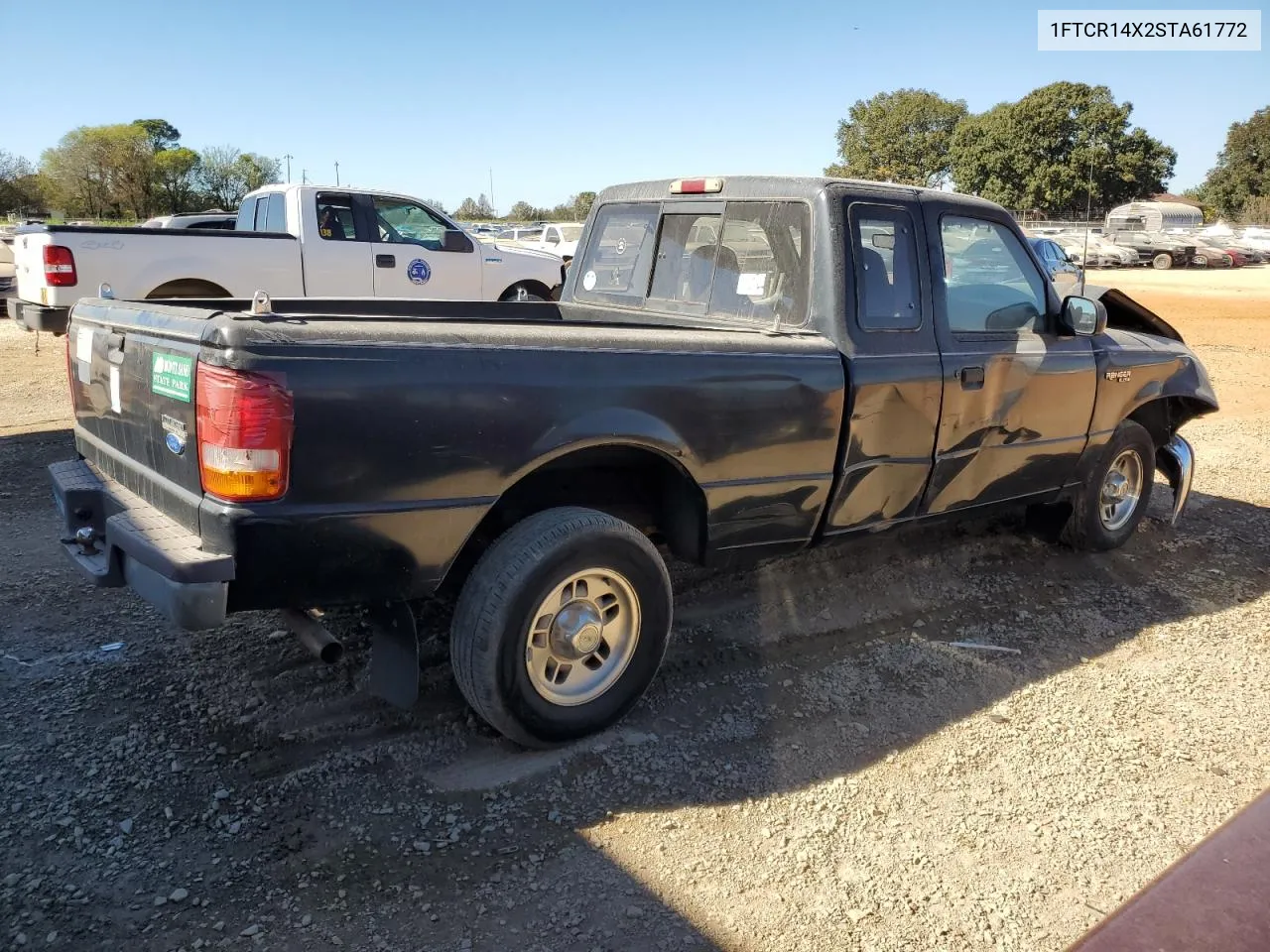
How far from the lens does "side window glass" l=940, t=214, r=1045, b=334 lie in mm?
4293

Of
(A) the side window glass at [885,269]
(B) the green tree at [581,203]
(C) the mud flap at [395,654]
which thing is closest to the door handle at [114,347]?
(C) the mud flap at [395,654]

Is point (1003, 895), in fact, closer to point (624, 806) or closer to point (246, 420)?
point (624, 806)

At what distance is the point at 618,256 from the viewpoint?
4840 mm

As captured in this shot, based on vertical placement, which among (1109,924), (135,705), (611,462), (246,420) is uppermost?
(246,420)

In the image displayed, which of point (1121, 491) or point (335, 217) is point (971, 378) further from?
point (335, 217)

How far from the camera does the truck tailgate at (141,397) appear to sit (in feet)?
9.11

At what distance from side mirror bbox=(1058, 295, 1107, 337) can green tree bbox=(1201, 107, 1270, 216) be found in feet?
242

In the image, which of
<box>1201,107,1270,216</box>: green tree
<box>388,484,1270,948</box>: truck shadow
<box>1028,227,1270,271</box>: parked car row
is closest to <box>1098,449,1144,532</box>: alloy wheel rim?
<box>388,484,1270,948</box>: truck shadow

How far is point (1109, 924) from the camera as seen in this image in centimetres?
127

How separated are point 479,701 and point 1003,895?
165 cm

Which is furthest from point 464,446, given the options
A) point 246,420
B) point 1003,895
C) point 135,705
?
point 1003,895

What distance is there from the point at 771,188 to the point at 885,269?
59 centimetres

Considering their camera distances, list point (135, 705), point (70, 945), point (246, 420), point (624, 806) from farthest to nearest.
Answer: point (135, 705), point (624, 806), point (246, 420), point (70, 945)

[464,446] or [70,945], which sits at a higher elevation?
[464,446]
